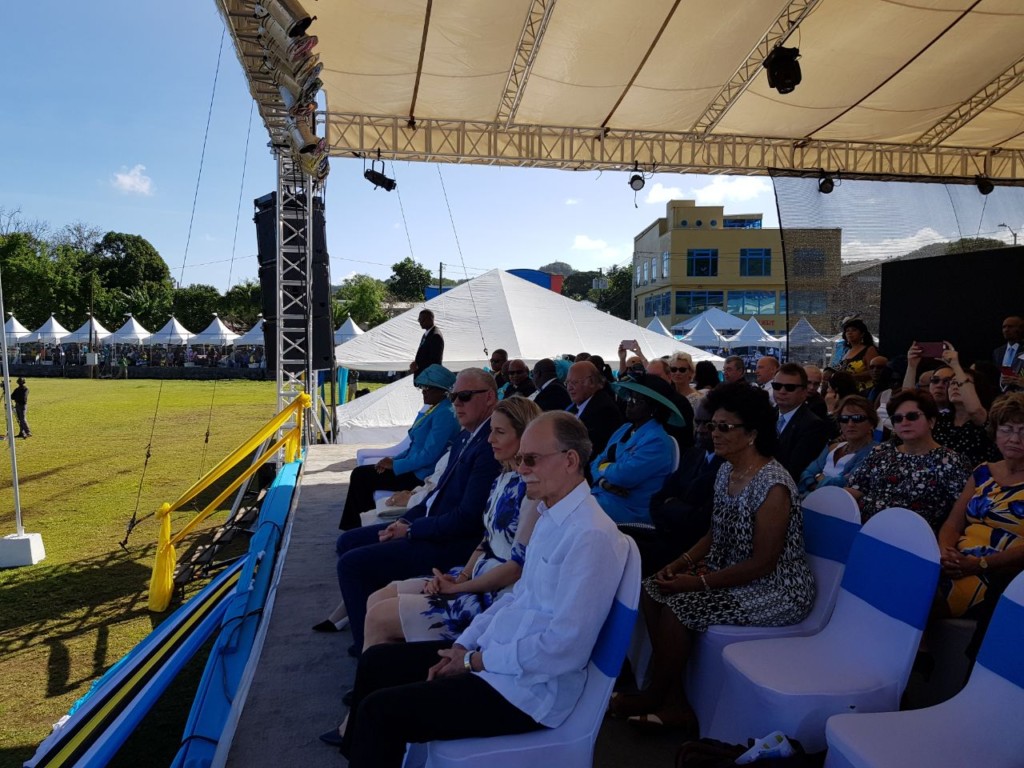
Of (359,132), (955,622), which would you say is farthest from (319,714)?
(359,132)

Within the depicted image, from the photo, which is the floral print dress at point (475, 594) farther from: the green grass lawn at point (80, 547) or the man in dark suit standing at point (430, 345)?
the man in dark suit standing at point (430, 345)

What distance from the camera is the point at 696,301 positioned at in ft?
159

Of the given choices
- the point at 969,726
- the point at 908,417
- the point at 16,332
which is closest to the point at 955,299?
the point at 908,417

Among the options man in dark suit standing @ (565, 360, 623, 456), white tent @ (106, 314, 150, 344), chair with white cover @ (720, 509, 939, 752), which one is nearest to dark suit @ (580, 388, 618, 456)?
man in dark suit standing @ (565, 360, 623, 456)

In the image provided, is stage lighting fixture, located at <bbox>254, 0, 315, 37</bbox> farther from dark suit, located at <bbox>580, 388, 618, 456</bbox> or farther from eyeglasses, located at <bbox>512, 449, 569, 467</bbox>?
eyeglasses, located at <bbox>512, 449, 569, 467</bbox>

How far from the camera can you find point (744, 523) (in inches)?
110

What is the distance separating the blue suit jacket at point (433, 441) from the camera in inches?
194

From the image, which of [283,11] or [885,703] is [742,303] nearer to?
[283,11]

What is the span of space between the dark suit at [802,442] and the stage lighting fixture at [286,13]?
523cm

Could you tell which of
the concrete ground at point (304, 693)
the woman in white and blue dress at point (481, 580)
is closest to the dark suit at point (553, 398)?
the concrete ground at point (304, 693)

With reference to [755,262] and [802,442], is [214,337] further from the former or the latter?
[802,442]

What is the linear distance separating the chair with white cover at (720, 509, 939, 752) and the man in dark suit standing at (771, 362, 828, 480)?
1.76 metres

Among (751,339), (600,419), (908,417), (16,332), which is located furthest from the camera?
(16,332)

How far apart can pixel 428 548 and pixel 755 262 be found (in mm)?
47970
